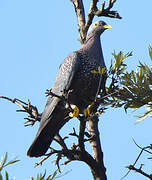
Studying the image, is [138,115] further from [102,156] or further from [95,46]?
[95,46]

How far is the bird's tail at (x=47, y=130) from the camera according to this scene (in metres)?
3.91

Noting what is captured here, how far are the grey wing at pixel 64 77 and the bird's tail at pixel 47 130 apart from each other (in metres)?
0.05

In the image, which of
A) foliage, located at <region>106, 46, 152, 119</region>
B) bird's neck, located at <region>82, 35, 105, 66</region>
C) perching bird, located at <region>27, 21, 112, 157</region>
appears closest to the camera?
foliage, located at <region>106, 46, 152, 119</region>

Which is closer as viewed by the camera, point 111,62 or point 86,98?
point 111,62

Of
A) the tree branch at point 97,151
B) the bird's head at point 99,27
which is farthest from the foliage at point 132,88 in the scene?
the bird's head at point 99,27

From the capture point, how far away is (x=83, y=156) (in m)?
3.11

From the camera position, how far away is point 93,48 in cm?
442

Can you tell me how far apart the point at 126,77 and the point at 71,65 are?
4.20 feet

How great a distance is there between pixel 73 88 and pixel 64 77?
19 cm

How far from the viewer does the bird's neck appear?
4336mm

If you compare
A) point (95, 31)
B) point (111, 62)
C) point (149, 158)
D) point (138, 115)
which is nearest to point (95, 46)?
point (95, 31)

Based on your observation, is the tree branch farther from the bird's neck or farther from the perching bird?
the bird's neck

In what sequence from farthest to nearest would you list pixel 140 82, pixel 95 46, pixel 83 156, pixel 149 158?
pixel 95 46
pixel 83 156
pixel 140 82
pixel 149 158

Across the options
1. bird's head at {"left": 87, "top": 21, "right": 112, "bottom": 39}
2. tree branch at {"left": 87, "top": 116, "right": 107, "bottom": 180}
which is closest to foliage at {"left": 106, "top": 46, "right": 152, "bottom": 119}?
tree branch at {"left": 87, "top": 116, "right": 107, "bottom": 180}
